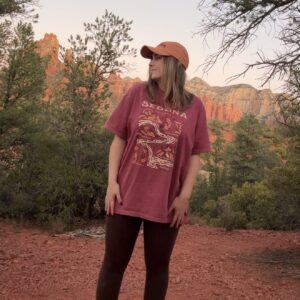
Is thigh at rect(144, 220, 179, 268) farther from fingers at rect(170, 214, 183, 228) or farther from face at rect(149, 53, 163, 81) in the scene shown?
face at rect(149, 53, 163, 81)

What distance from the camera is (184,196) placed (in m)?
2.32

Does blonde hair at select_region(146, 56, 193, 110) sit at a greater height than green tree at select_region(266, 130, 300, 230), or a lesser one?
greater

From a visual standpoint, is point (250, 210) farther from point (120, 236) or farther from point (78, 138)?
point (120, 236)

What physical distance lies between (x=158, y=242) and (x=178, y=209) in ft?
0.66

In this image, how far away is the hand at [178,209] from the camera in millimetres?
2283

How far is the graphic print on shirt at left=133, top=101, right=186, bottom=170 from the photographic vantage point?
7.40ft

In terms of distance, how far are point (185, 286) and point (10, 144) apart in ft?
24.9

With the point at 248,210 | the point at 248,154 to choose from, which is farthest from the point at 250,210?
the point at 248,154

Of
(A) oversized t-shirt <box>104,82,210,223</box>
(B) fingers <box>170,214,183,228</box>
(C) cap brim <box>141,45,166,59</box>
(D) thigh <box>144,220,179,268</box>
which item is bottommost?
(D) thigh <box>144,220,179,268</box>

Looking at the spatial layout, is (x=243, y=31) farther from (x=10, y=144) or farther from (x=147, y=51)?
(x=10, y=144)

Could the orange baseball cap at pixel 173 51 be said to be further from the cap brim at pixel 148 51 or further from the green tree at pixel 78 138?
the green tree at pixel 78 138

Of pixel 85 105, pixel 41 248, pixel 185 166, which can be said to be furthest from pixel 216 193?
pixel 185 166

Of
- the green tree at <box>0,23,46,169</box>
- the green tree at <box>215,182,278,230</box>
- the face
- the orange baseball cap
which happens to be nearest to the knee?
the face

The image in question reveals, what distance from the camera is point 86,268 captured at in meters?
5.22
